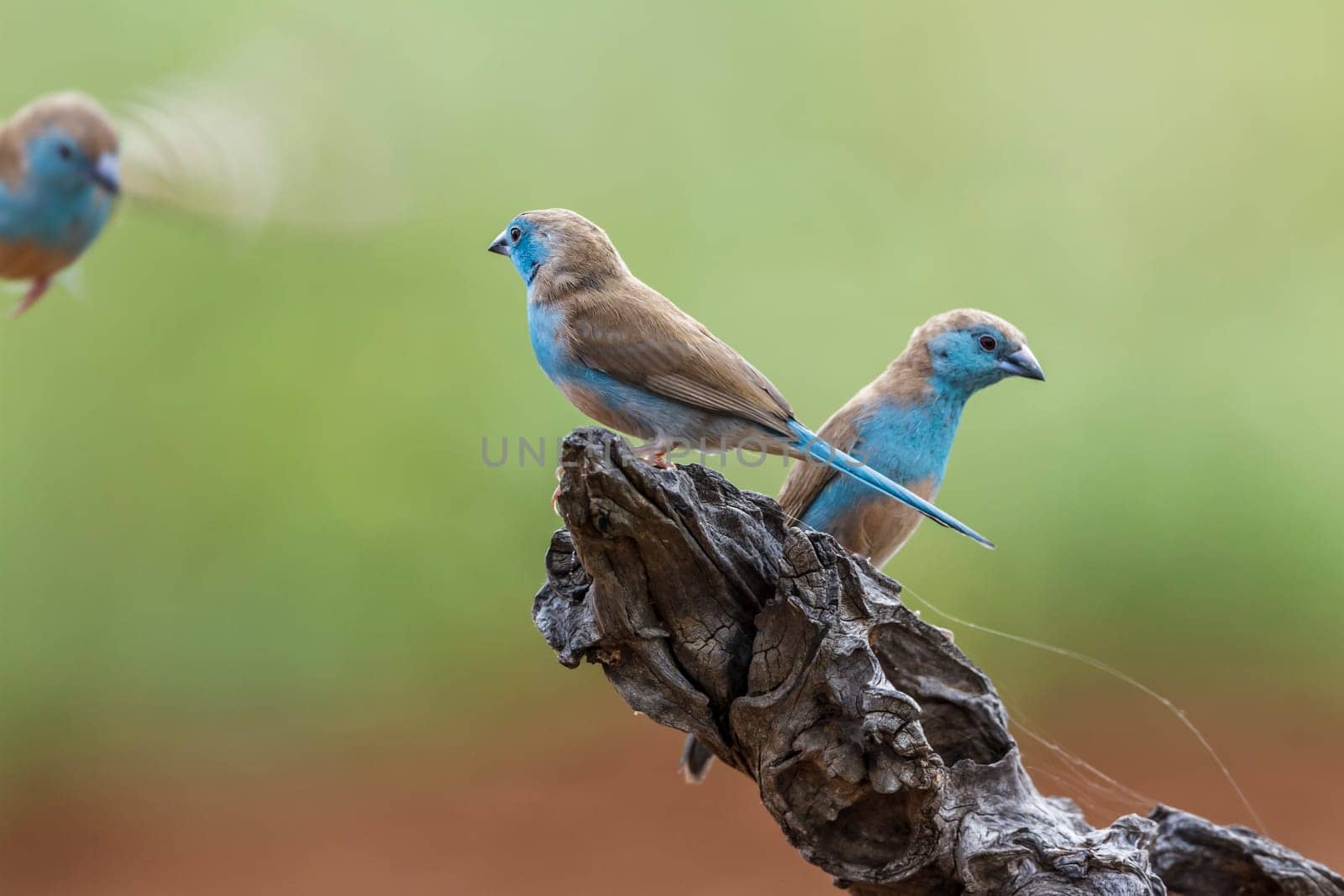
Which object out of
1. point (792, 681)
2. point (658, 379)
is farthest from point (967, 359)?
point (792, 681)

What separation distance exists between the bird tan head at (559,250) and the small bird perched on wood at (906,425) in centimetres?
67

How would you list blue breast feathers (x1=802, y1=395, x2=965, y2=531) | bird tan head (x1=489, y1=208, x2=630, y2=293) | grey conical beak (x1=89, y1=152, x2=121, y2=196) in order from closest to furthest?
1. grey conical beak (x1=89, y1=152, x2=121, y2=196)
2. bird tan head (x1=489, y1=208, x2=630, y2=293)
3. blue breast feathers (x1=802, y1=395, x2=965, y2=531)

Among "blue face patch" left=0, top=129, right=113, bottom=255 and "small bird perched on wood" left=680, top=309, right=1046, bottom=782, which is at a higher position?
"small bird perched on wood" left=680, top=309, right=1046, bottom=782

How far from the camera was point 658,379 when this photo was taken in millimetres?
2277

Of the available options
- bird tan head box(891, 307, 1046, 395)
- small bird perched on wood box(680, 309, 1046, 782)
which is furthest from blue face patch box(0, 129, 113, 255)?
bird tan head box(891, 307, 1046, 395)

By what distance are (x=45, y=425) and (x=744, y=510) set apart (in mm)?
2594

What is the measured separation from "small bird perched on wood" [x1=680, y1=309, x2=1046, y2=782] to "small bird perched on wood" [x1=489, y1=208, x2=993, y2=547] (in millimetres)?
416

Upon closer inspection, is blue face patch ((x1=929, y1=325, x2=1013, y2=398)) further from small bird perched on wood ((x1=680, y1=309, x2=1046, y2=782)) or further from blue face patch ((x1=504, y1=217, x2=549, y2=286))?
blue face patch ((x1=504, y1=217, x2=549, y2=286))

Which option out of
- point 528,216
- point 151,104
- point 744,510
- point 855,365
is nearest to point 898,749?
point 744,510

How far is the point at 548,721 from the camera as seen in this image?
15.1 feet

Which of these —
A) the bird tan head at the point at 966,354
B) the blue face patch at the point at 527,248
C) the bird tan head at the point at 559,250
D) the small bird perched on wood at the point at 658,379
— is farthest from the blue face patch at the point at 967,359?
the blue face patch at the point at 527,248

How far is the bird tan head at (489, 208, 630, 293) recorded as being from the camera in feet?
7.95

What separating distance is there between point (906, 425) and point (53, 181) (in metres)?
1.70

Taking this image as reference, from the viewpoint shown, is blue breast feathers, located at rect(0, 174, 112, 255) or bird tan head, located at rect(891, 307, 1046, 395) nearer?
blue breast feathers, located at rect(0, 174, 112, 255)
